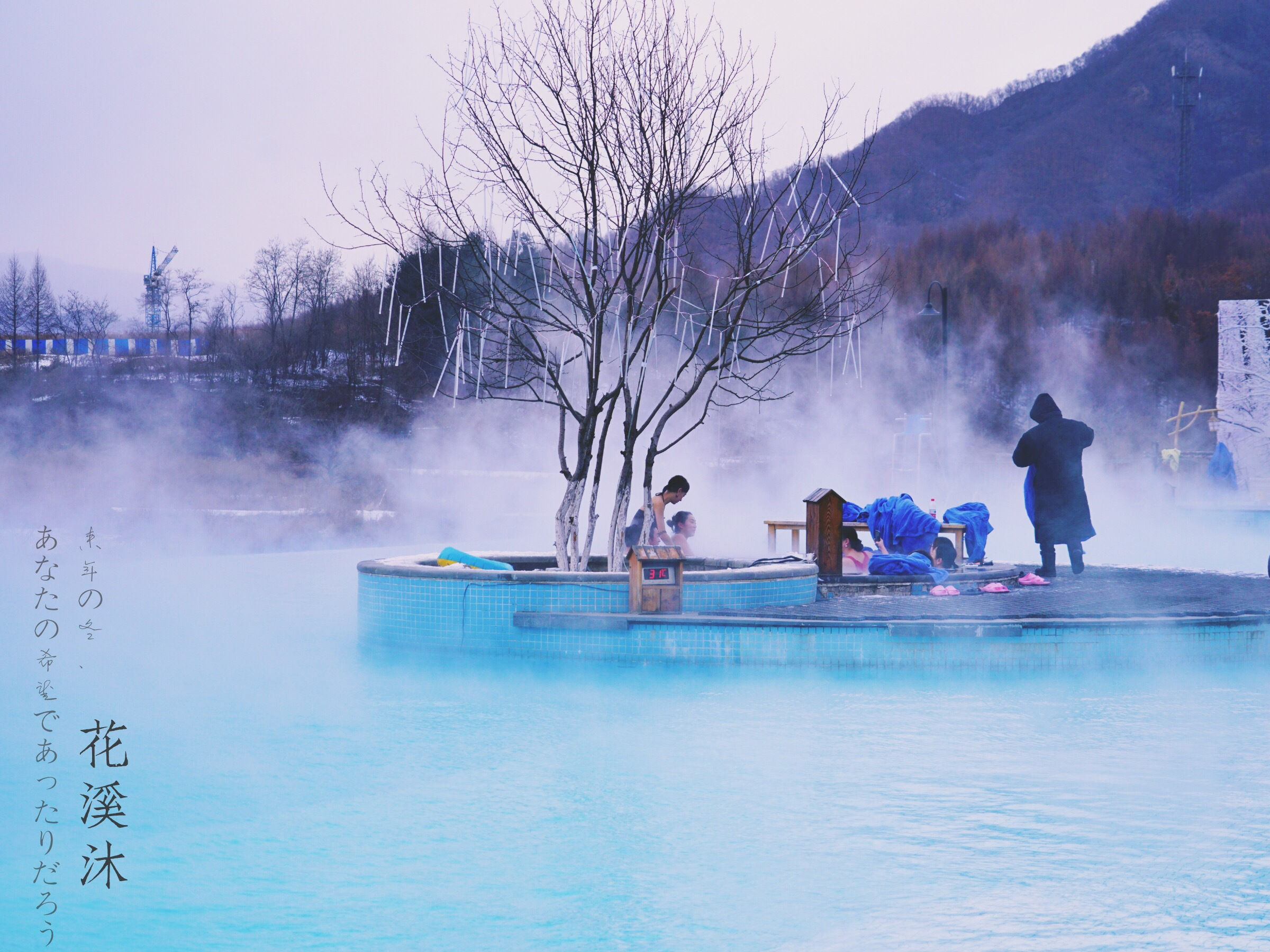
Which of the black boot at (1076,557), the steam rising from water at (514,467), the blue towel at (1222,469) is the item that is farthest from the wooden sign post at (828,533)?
the blue towel at (1222,469)

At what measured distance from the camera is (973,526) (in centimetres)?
930

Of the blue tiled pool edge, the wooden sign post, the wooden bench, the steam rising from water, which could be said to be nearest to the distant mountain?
the steam rising from water

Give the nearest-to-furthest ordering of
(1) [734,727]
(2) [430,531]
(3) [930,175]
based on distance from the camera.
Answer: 1. (1) [734,727]
2. (2) [430,531]
3. (3) [930,175]

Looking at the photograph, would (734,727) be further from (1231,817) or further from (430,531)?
(430,531)

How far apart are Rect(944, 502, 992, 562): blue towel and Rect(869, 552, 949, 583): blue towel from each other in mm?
1161

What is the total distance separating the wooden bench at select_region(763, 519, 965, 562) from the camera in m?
8.95

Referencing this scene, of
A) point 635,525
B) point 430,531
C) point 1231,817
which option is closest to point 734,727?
point 1231,817

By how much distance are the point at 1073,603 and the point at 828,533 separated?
173cm

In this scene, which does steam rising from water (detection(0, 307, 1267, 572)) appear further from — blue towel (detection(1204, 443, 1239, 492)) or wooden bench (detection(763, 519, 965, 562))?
wooden bench (detection(763, 519, 965, 562))

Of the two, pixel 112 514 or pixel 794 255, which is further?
pixel 112 514

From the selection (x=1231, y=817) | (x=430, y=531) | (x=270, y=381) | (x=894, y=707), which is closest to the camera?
(x=1231, y=817)

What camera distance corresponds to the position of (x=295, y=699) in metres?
5.71

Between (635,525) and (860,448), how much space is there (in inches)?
847

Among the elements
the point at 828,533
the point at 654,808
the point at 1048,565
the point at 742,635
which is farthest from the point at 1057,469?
the point at 654,808
